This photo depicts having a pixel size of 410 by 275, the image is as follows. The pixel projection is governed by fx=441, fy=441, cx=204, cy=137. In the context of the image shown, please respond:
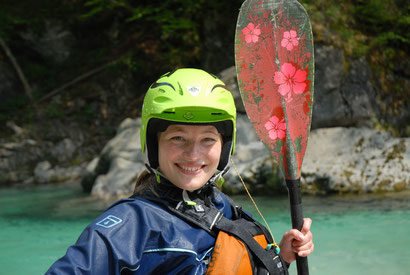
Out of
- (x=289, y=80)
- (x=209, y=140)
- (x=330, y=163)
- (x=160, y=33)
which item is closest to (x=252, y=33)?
(x=289, y=80)

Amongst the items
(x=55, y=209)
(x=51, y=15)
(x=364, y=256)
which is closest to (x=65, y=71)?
(x=51, y=15)

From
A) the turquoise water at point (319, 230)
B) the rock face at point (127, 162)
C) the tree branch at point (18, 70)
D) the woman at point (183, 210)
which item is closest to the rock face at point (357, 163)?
the turquoise water at point (319, 230)

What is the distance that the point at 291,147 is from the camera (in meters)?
2.15

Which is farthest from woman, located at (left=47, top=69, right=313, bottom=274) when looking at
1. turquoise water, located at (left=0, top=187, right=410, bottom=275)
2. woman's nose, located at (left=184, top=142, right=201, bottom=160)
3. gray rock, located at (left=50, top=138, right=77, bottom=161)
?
gray rock, located at (left=50, top=138, right=77, bottom=161)

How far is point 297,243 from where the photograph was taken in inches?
75.9

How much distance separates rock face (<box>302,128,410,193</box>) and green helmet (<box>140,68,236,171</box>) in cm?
395

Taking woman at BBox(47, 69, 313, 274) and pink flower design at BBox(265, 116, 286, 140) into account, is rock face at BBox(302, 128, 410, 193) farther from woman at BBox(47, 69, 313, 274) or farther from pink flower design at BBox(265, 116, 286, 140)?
woman at BBox(47, 69, 313, 274)

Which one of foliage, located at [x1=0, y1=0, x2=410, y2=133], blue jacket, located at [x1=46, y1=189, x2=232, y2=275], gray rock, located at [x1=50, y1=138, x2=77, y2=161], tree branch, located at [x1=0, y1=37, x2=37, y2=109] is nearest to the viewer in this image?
blue jacket, located at [x1=46, y1=189, x2=232, y2=275]

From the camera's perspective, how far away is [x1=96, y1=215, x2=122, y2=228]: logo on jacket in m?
1.57

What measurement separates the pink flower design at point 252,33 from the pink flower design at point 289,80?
0.65 ft

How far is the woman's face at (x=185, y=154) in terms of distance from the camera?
182cm

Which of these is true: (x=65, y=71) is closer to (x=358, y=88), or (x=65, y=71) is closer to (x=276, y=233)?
(x=358, y=88)

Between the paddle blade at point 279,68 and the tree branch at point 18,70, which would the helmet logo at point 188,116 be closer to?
the paddle blade at point 279,68

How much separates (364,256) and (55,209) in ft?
13.4
